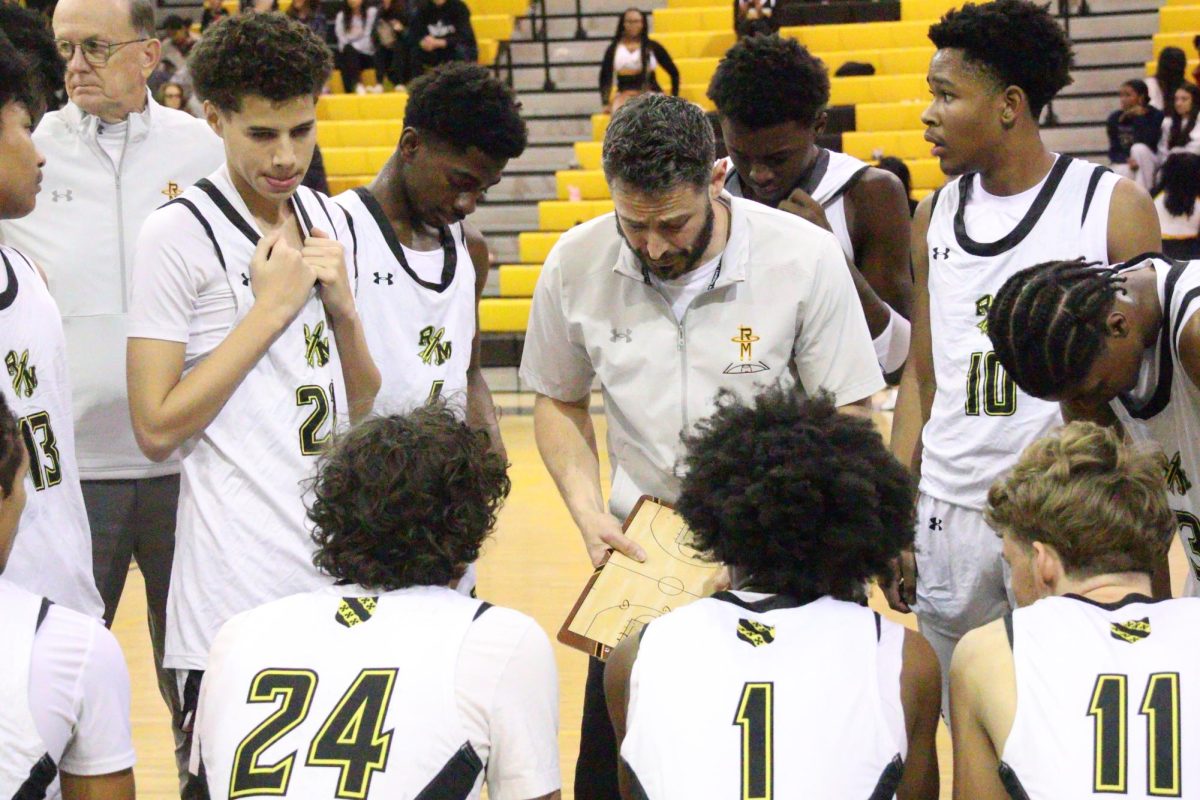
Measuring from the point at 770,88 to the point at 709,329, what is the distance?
108cm

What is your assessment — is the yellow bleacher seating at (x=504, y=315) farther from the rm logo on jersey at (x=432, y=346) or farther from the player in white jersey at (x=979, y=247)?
the player in white jersey at (x=979, y=247)

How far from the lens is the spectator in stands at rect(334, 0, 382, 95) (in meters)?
14.2

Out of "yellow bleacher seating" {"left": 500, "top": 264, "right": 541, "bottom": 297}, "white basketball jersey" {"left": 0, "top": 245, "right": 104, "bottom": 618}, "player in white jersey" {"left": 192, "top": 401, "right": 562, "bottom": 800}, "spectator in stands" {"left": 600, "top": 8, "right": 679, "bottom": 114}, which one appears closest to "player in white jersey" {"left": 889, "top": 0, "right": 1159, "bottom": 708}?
"player in white jersey" {"left": 192, "top": 401, "right": 562, "bottom": 800}

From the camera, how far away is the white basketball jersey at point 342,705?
1890mm

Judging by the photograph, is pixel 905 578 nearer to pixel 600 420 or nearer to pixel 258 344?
pixel 258 344

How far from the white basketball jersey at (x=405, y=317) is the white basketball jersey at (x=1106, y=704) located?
140cm

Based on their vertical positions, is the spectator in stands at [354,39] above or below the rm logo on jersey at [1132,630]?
above

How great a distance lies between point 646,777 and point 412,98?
1842 mm

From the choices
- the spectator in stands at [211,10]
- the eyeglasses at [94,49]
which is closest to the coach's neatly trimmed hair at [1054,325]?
the eyeglasses at [94,49]

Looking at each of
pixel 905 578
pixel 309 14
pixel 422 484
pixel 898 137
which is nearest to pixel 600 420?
pixel 898 137

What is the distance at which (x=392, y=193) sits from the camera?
3.20 metres

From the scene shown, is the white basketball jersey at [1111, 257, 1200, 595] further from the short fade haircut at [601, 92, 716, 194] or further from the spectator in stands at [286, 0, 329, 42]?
the spectator in stands at [286, 0, 329, 42]

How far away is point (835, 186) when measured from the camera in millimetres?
3738

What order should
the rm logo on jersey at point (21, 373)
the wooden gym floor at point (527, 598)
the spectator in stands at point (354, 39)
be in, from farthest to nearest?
the spectator in stands at point (354, 39) < the wooden gym floor at point (527, 598) < the rm logo on jersey at point (21, 373)
